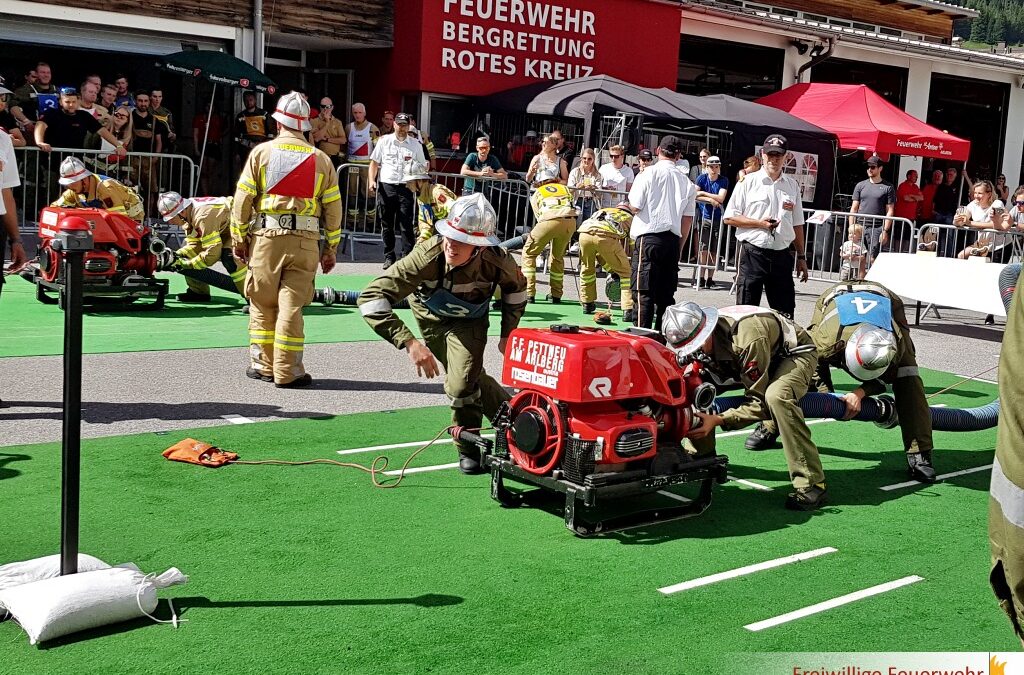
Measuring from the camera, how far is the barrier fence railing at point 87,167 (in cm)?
1556

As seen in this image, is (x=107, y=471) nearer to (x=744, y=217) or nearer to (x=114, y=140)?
(x=744, y=217)

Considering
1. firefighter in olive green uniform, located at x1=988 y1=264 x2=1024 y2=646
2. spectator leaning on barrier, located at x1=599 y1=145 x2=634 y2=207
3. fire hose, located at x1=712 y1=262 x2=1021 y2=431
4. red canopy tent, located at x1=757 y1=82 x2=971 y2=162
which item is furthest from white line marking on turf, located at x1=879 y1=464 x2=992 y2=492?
red canopy tent, located at x1=757 y1=82 x2=971 y2=162

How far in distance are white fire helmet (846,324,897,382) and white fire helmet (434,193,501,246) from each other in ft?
7.31

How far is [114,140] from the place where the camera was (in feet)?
53.2

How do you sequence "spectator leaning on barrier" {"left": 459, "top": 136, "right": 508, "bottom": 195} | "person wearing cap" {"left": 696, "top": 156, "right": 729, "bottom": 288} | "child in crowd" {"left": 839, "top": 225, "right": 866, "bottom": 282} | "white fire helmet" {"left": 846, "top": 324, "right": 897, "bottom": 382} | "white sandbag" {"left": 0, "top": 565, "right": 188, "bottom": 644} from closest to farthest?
"white sandbag" {"left": 0, "top": 565, "right": 188, "bottom": 644} → "white fire helmet" {"left": 846, "top": 324, "right": 897, "bottom": 382} → "child in crowd" {"left": 839, "top": 225, "right": 866, "bottom": 282} → "person wearing cap" {"left": 696, "top": 156, "right": 729, "bottom": 288} → "spectator leaning on barrier" {"left": 459, "top": 136, "right": 508, "bottom": 195}

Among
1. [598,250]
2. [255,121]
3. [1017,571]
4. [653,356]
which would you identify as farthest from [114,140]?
[1017,571]

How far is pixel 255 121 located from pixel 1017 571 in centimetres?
1718

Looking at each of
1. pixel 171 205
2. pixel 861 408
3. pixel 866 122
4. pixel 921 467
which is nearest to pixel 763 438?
pixel 861 408

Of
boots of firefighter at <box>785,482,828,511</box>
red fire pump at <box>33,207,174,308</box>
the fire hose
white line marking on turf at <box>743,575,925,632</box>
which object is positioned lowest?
white line marking on turf at <box>743,575,925,632</box>

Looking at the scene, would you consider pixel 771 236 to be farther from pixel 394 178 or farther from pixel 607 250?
pixel 394 178

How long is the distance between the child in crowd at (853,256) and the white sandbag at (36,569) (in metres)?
12.1

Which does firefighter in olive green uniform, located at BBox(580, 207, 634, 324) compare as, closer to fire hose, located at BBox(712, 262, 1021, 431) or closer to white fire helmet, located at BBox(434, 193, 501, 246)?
fire hose, located at BBox(712, 262, 1021, 431)

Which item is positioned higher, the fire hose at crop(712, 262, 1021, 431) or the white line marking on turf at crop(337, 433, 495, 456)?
the fire hose at crop(712, 262, 1021, 431)

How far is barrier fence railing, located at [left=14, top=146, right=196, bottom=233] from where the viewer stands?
1556 centimetres
